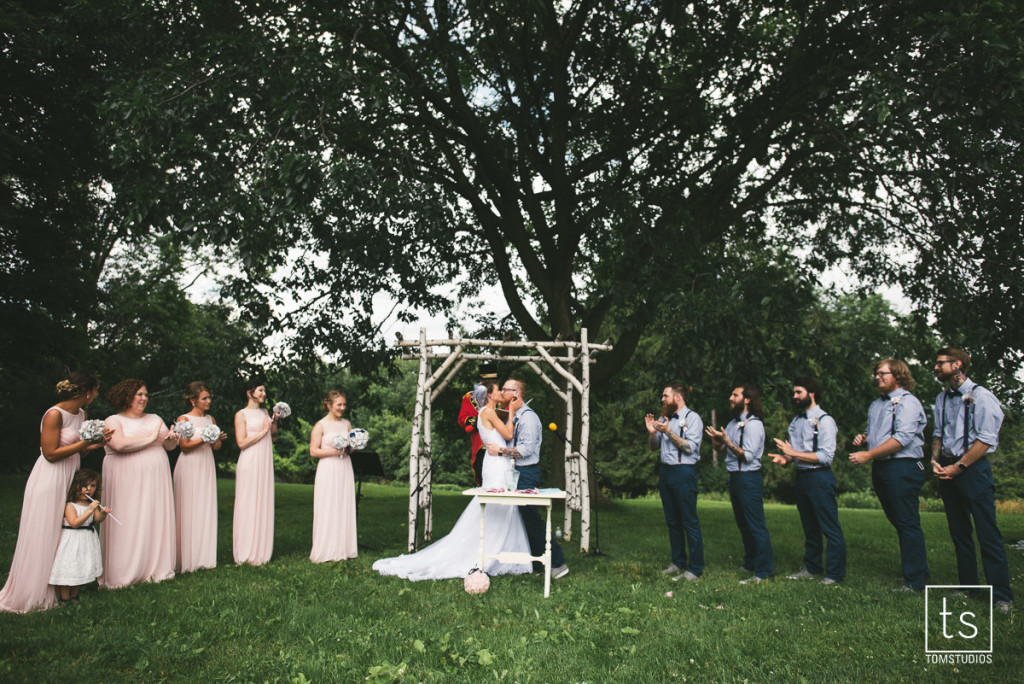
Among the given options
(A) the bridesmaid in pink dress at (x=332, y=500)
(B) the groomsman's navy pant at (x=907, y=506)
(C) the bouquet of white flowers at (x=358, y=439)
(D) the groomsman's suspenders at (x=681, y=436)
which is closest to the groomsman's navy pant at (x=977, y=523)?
(B) the groomsman's navy pant at (x=907, y=506)

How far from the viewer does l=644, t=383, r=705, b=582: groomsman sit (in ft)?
25.6

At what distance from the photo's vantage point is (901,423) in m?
6.68

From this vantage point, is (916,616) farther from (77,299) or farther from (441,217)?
(77,299)

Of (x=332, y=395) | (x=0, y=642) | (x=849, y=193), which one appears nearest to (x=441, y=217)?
(x=332, y=395)

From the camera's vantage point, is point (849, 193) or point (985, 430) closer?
point (985, 430)

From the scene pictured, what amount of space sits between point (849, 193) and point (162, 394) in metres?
14.6

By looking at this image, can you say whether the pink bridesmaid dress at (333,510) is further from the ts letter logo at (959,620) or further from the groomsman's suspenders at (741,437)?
the ts letter logo at (959,620)

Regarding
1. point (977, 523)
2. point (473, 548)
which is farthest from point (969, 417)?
point (473, 548)

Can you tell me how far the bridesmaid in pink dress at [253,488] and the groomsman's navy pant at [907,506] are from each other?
6929 millimetres

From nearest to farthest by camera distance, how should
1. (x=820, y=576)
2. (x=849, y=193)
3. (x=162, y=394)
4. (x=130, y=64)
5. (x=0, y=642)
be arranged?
1. (x=0, y=642)
2. (x=820, y=576)
3. (x=130, y=64)
4. (x=162, y=394)
5. (x=849, y=193)

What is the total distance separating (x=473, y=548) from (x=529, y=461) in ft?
3.89

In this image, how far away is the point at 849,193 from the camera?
15.3 meters

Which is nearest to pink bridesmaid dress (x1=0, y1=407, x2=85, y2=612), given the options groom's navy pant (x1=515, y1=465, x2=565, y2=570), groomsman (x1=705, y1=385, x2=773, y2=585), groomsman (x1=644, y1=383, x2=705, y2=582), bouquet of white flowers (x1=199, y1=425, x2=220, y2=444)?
bouquet of white flowers (x1=199, y1=425, x2=220, y2=444)

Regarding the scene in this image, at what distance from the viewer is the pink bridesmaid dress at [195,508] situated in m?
8.17
